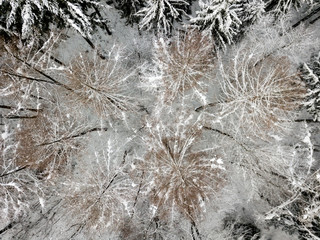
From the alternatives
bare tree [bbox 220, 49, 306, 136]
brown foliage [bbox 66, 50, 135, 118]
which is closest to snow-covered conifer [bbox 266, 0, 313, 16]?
bare tree [bbox 220, 49, 306, 136]

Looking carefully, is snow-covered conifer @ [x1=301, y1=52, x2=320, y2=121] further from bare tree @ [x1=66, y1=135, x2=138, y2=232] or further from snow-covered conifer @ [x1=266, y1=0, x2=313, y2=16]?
bare tree @ [x1=66, y1=135, x2=138, y2=232]

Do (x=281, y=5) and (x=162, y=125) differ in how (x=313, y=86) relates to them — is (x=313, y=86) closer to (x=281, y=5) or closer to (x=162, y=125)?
(x=281, y=5)

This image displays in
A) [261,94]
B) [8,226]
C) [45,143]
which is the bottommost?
[8,226]

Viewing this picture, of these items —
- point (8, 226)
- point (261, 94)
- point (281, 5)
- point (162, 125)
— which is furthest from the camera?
point (8, 226)

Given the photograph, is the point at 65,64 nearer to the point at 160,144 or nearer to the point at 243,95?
the point at 160,144

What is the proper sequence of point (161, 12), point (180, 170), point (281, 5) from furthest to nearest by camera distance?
point (281, 5) < point (180, 170) < point (161, 12)

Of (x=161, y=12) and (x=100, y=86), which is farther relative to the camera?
(x=100, y=86)

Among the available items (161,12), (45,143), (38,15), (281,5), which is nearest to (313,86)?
(281,5)
